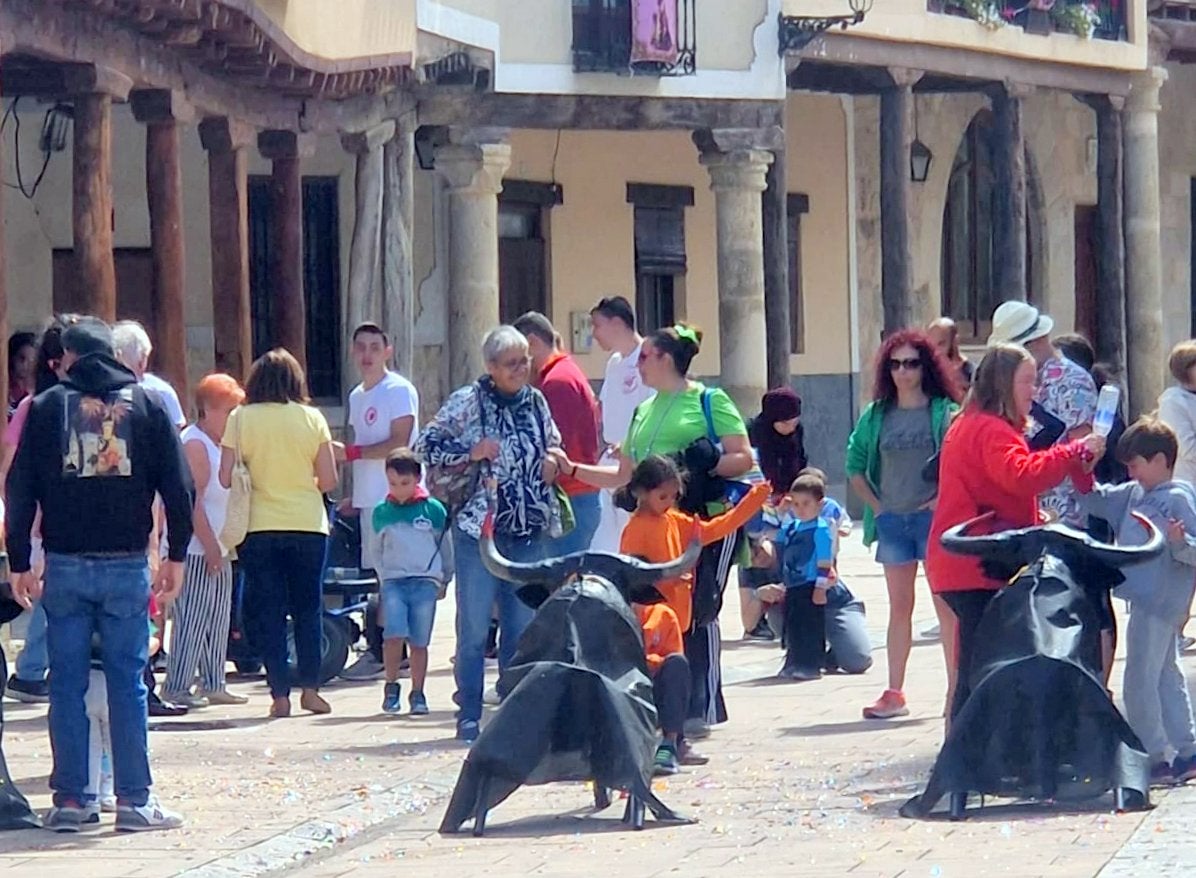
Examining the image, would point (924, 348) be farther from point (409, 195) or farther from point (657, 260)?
point (657, 260)

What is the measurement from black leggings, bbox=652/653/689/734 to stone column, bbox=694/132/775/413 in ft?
45.2

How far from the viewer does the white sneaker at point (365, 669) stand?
40.5ft

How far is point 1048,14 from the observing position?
85.3 feet

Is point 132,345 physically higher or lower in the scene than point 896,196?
lower

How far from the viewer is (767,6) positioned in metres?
22.5

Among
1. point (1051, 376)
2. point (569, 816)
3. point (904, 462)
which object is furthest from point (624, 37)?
point (569, 816)

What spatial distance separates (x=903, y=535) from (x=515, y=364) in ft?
5.42

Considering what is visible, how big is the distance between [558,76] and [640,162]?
3.88m

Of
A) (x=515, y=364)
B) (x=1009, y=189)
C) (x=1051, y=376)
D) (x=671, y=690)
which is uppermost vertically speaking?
(x=1009, y=189)

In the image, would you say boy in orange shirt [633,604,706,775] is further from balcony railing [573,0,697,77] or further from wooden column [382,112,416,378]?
balcony railing [573,0,697,77]

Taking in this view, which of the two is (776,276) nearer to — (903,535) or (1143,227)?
(1143,227)

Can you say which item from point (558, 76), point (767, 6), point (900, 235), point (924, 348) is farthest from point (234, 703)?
point (900, 235)

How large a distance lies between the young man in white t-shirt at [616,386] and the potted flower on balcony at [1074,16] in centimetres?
1482

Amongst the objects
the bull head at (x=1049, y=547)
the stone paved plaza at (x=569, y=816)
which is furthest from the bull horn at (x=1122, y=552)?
the stone paved plaza at (x=569, y=816)
